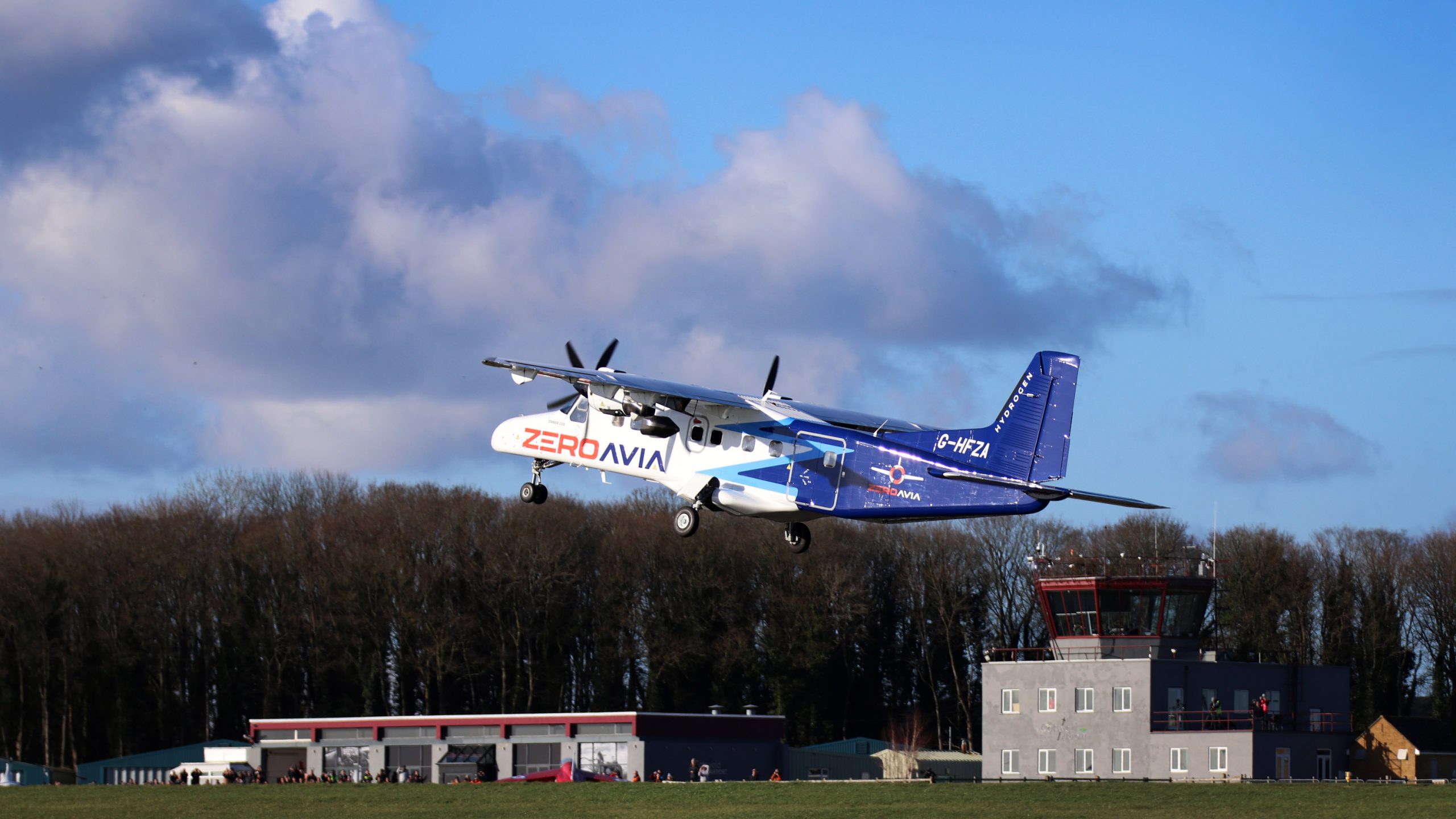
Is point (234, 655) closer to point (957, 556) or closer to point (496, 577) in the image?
point (496, 577)

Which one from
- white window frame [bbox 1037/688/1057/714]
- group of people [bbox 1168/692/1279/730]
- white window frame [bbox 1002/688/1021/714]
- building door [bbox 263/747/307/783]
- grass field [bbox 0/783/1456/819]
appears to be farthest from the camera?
building door [bbox 263/747/307/783]

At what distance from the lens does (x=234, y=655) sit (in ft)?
349

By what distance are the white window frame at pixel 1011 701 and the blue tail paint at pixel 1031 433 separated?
4340 centimetres

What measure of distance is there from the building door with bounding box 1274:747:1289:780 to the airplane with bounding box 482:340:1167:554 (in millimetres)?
41179

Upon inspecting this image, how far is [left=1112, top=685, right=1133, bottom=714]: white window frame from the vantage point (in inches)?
3031

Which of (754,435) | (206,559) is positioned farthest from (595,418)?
(206,559)

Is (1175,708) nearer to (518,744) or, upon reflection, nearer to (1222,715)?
(1222,715)

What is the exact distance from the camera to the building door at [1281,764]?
252 feet

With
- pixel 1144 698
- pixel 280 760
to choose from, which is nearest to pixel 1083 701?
pixel 1144 698

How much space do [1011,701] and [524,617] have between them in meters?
36.4

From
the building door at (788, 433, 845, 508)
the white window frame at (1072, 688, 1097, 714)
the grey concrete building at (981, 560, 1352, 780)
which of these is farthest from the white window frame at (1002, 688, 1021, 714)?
the building door at (788, 433, 845, 508)

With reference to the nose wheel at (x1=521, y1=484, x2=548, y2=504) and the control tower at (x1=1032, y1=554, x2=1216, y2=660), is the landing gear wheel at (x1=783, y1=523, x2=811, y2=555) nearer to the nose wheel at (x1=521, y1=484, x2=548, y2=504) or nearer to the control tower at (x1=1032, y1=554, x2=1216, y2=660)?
the nose wheel at (x1=521, y1=484, x2=548, y2=504)

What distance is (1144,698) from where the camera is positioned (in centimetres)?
7650

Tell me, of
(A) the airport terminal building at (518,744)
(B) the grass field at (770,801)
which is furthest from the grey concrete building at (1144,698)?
(A) the airport terminal building at (518,744)
